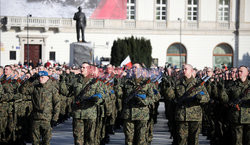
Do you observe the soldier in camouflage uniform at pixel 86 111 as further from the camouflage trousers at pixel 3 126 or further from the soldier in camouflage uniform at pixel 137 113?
the camouflage trousers at pixel 3 126

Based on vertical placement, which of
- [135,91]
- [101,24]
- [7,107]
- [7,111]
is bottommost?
[7,111]

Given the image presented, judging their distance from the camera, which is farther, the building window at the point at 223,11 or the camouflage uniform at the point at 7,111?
the building window at the point at 223,11

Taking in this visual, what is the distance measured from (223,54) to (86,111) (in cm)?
4037

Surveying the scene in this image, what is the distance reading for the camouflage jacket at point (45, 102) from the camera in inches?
348

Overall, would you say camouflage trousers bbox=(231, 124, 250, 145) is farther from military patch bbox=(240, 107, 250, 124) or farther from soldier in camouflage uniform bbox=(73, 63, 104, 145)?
soldier in camouflage uniform bbox=(73, 63, 104, 145)

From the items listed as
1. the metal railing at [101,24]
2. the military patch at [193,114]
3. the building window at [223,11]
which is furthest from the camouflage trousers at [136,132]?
the building window at [223,11]

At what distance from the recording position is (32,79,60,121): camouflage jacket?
883 centimetres

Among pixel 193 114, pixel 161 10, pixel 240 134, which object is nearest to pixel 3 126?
pixel 193 114

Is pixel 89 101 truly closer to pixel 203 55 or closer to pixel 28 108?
pixel 28 108

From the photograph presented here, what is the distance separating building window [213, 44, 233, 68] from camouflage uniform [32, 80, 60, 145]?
39576 mm

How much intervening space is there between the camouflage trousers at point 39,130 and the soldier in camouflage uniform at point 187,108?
251cm

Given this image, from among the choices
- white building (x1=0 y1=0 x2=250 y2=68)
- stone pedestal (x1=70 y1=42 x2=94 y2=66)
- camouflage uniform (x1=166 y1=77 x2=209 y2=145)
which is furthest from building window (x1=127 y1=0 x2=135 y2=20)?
camouflage uniform (x1=166 y1=77 x2=209 y2=145)

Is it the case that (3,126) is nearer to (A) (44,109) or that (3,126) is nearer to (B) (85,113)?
(A) (44,109)

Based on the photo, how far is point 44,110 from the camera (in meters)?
8.85
